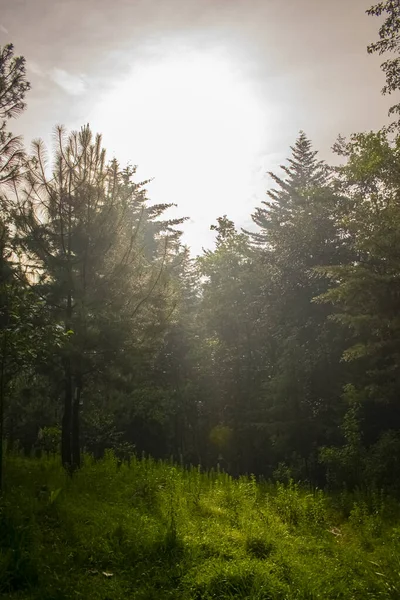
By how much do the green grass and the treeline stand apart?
6.83ft

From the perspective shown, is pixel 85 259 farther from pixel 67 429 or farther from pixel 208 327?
pixel 208 327

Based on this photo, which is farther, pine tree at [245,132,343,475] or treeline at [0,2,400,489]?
pine tree at [245,132,343,475]

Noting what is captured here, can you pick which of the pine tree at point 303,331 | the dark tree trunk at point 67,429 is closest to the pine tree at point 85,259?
the dark tree trunk at point 67,429

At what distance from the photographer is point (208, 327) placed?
76.8ft

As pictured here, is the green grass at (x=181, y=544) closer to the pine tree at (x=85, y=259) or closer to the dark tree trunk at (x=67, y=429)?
the dark tree trunk at (x=67, y=429)

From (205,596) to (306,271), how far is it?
1504 cm

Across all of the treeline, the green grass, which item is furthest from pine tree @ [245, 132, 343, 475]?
the green grass

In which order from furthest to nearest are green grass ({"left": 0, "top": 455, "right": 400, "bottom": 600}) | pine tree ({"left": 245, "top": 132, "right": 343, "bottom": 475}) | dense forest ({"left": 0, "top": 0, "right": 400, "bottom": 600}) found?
pine tree ({"left": 245, "top": 132, "right": 343, "bottom": 475})
dense forest ({"left": 0, "top": 0, "right": 400, "bottom": 600})
green grass ({"left": 0, "top": 455, "right": 400, "bottom": 600})

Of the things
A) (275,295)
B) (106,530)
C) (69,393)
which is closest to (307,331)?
(275,295)

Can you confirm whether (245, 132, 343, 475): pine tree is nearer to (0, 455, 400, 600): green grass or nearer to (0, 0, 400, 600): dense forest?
(0, 0, 400, 600): dense forest

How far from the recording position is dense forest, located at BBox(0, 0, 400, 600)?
9117mm

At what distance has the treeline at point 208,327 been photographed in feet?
33.1

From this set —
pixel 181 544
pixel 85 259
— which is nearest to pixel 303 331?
pixel 85 259

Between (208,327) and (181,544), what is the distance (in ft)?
57.2
